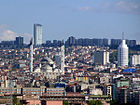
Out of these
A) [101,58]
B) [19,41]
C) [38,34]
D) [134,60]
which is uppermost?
[38,34]

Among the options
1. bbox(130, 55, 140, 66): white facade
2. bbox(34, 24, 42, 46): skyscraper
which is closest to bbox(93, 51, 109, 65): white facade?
bbox(130, 55, 140, 66): white facade

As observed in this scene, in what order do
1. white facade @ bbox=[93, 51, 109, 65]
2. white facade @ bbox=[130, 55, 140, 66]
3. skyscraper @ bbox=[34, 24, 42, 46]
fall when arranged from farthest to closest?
1. skyscraper @ bbox=[34, 24, 42, 46]
2. white facade @ bbox=[93, 51, 109, 65]
3. white facade @ bbox=[130, 55, 140, 66]

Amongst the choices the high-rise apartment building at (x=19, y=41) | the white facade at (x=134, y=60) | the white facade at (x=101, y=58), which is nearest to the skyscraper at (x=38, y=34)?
the high-rise apartment building at (x=19, y=41)

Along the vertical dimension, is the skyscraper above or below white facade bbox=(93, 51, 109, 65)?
above

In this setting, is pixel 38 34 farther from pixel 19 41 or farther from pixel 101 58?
pixel 101 58

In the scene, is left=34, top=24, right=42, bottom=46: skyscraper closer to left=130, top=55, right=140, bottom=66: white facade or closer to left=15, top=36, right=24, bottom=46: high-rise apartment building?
left=15, top=36, right=24, bottom=46: high-rise apartment building

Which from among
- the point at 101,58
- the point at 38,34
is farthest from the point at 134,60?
the point at 38,34

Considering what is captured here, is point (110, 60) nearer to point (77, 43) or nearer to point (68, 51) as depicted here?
point (68, 51)

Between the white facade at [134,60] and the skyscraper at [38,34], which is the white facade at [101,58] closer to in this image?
the white facade at [134,60]
